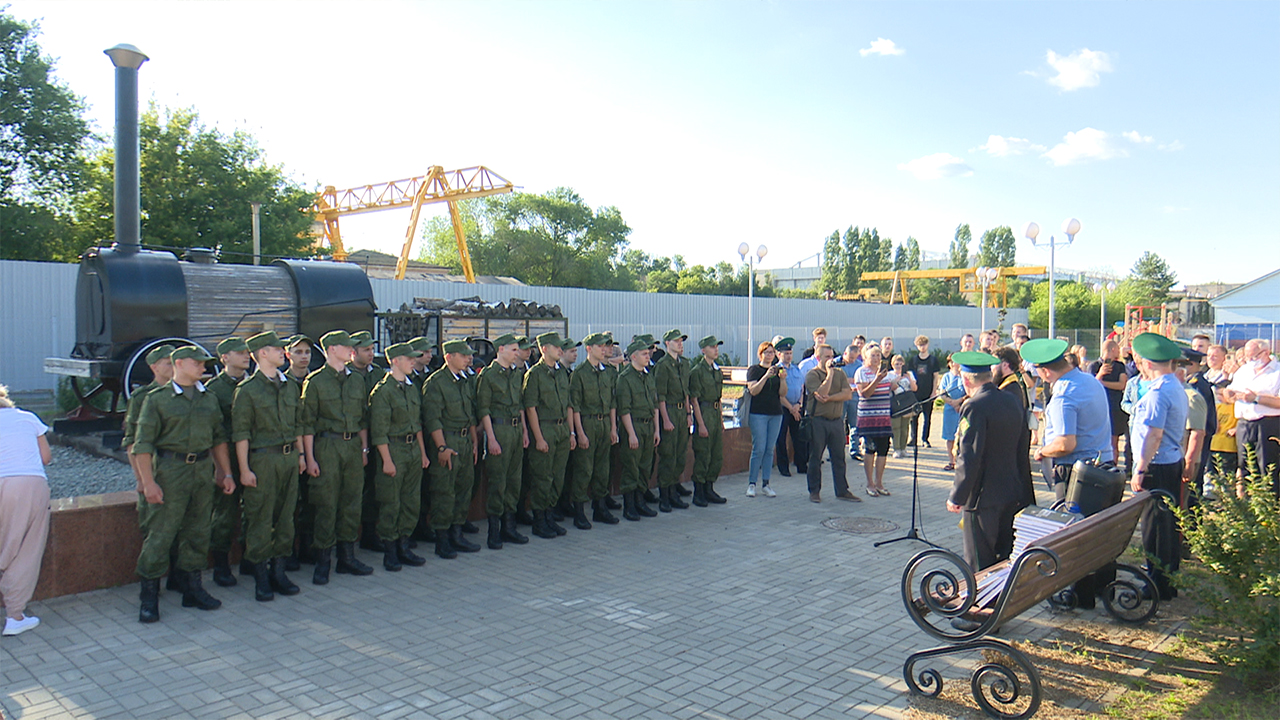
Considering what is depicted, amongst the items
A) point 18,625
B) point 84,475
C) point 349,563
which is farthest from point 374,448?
point 84,475

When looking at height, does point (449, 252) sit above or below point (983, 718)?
above

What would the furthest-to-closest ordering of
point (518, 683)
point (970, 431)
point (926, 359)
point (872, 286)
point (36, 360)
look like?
1. point (872, 286)
2. point (36, 360)
3. point (926, 359)
4. point (970, 431)
5. point (518, 683)

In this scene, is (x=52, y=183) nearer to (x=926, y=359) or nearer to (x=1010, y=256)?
(x=926, y=359)

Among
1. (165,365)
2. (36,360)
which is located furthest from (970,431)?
(36,360)

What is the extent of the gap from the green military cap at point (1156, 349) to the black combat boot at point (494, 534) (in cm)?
532

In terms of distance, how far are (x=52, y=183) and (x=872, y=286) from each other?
71684mm

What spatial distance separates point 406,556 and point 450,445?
3.28ft

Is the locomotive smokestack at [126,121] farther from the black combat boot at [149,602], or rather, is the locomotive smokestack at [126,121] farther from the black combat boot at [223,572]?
the black combat boot at [149,602]

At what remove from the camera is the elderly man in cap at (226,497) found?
593cm

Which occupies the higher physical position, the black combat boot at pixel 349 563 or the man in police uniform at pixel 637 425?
the man in police uniform at pixel 637 425

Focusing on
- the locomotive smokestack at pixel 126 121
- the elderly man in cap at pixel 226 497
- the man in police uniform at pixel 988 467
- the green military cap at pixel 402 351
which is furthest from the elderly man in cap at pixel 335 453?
the locomotive smokestack at pixel 126 121

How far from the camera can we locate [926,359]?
38.3 feet

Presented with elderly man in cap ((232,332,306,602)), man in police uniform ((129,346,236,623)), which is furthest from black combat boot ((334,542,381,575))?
man in police uniform ((129,346,236,623))

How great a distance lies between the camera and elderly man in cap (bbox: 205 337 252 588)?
5.93 m
